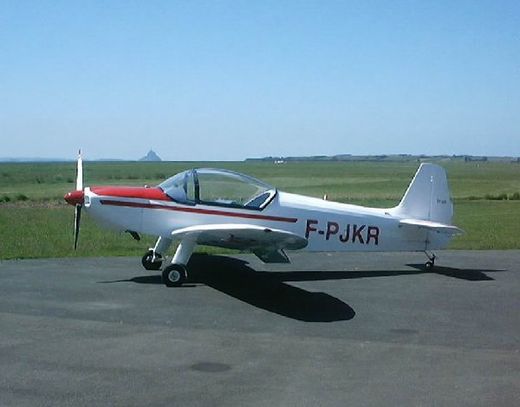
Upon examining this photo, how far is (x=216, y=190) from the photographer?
12.0 meters

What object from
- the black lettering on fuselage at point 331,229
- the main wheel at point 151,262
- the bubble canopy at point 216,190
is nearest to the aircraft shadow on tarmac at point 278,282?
the main wheel at point 151,262

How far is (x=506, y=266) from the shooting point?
13.9 meters

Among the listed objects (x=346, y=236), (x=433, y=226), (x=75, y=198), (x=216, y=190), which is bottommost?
(x=346, y=236)

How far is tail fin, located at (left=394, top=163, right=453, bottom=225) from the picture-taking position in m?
13.5

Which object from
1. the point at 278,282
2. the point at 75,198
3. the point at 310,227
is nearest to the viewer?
the point at 75,198

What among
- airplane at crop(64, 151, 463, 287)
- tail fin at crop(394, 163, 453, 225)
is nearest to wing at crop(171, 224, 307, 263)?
airplane at crop(64, 151, 463, 287)

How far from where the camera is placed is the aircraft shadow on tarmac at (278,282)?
9.36 m

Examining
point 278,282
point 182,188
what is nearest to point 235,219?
point 182,188

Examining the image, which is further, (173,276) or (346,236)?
(346,236)

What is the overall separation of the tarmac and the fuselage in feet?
2.06

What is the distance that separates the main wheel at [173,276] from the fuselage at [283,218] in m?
0.92

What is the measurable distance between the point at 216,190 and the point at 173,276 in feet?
6.12

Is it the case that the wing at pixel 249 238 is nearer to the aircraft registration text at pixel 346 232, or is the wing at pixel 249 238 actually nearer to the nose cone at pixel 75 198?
the aircraft registration text at pixel 346 232

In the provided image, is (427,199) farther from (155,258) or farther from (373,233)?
(155,258)
